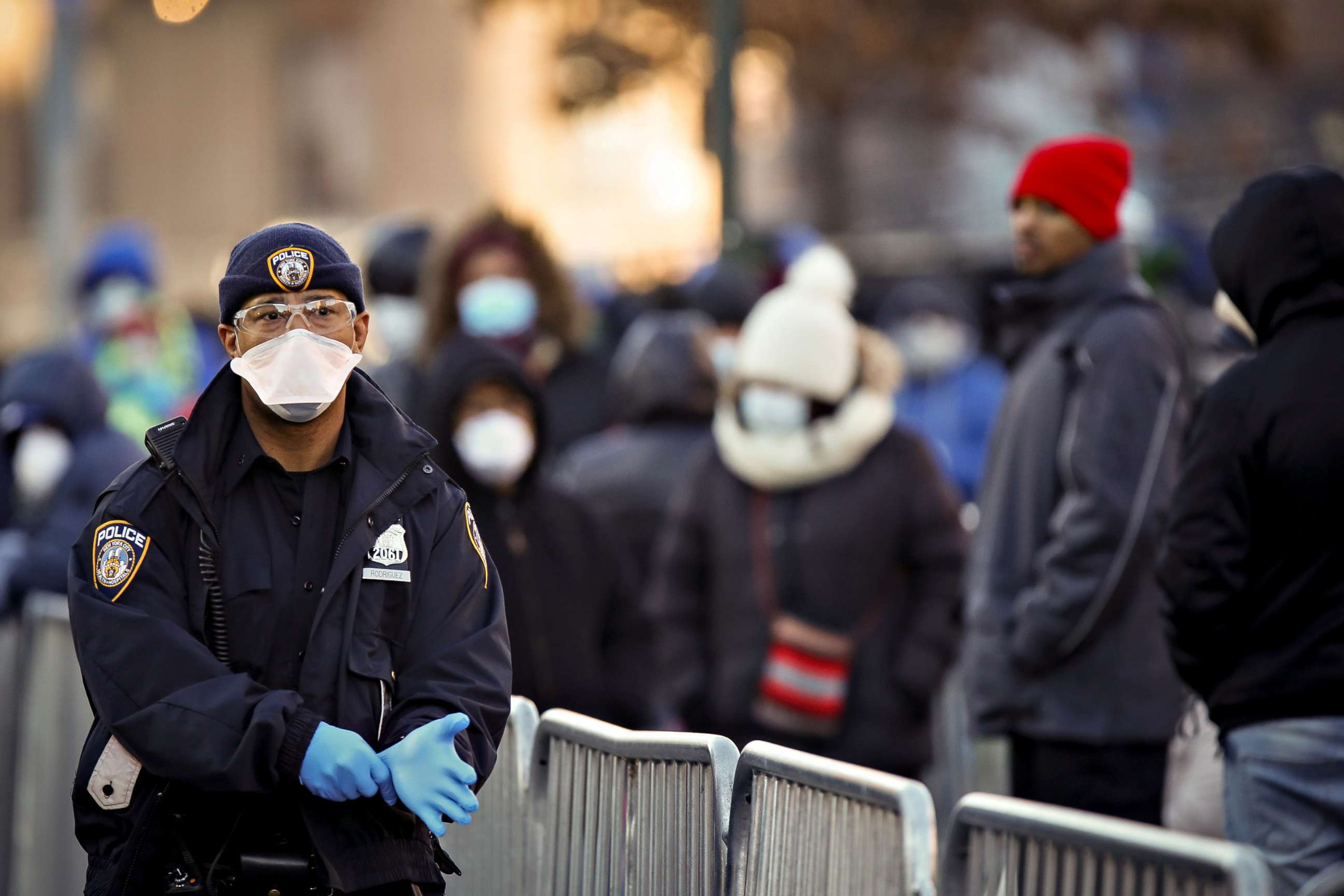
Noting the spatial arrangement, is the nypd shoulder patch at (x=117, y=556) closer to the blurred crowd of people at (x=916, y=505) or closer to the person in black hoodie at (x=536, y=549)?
the blurred crowd of people at (x=916, y=505)

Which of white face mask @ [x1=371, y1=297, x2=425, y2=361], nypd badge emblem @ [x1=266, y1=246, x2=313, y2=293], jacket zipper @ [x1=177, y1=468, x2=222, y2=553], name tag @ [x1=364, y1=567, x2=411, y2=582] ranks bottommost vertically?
name tag @ [x1=364, y1=567, x2=411, y2=582]

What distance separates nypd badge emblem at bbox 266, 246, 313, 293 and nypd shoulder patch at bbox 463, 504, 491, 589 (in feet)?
1.73

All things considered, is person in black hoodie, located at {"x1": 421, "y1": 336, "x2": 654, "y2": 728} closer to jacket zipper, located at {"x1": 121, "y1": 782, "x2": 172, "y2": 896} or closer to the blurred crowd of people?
the blurred crowd of people

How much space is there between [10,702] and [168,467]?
3839 mm

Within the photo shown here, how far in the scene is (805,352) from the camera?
268 inches

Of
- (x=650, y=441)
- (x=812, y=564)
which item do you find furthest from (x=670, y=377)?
(x=812, y=564)

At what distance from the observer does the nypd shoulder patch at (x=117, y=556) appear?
3572 mm

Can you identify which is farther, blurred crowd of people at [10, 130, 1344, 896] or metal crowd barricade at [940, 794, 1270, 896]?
blurred crowd of people at [10, 130, 1344, 896]

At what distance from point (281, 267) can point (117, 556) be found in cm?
60

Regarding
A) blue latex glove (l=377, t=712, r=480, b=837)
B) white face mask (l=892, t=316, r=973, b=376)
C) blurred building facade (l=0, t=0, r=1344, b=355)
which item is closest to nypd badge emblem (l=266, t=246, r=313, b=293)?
blue latex glove (l=377, t=712, r=480, b=837)

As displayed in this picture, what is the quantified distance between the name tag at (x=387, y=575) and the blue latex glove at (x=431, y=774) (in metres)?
0.32

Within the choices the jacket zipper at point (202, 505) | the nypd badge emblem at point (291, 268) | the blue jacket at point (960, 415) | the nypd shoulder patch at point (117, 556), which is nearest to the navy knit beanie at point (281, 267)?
the nypd badge emblem at point (291, 268)

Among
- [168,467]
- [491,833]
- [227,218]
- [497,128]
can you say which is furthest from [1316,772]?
[227,218]

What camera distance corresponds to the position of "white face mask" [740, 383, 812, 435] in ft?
22.1
